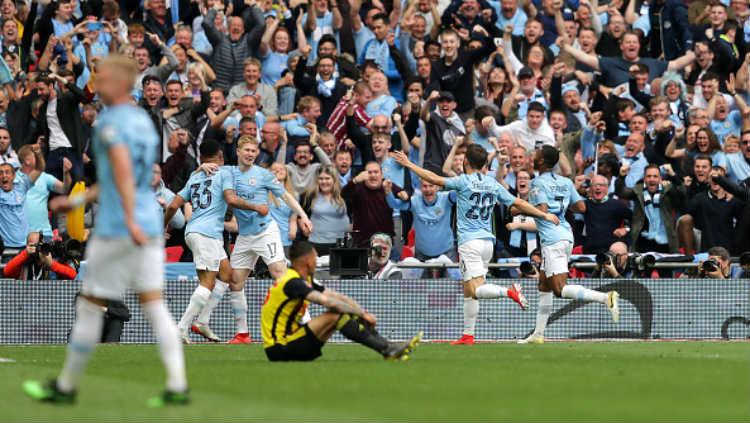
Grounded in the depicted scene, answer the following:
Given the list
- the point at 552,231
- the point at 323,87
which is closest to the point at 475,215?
the point at 552,231

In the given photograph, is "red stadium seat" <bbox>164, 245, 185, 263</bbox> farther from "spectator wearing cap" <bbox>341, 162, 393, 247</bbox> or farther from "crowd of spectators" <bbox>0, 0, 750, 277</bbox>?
"spectator wearing cap" <bbox>341, 162, 393, 247</bbox>

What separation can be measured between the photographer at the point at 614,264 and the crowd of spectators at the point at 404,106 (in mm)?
669

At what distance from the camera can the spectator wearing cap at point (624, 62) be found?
80.1 ft

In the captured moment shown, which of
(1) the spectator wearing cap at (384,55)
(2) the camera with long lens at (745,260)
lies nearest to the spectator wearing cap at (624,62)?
(1) the spectator wearing cap at (384,55)

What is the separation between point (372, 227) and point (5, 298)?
5.10m

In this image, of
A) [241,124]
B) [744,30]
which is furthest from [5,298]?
[744,30]

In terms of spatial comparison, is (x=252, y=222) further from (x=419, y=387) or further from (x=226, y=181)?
(x=419, y=387)

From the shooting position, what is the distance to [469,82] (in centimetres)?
2309

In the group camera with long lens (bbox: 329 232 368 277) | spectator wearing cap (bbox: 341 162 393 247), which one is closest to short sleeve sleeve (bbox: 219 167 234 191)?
camera with long lens (bbox: 329 232 368 277)

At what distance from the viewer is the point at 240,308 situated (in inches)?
693

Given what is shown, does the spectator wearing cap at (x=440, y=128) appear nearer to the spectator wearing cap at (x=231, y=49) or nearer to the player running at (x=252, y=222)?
the spectator wearing cap at (x=231, y=49)

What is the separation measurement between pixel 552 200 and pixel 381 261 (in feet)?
10.3

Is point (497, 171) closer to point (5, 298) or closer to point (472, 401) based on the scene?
point (5, 298)

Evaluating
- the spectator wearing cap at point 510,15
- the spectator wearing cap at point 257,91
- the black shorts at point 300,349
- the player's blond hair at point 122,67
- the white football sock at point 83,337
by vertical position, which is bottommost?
the black shorts at point 300,349
